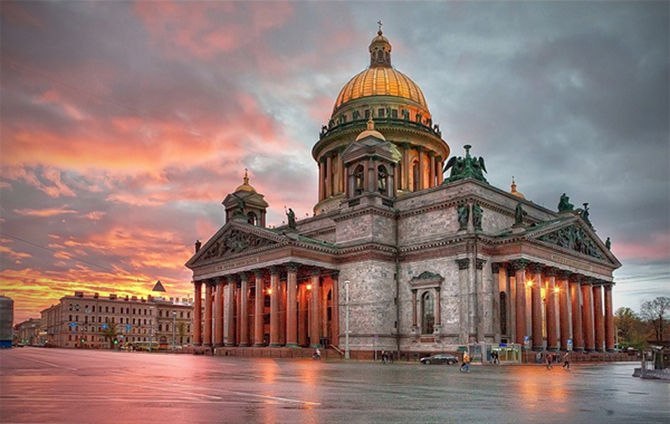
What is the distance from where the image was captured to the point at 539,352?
200 ft

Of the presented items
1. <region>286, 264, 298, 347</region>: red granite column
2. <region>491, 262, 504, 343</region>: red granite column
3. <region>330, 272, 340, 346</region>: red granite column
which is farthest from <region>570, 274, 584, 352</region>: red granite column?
<region>286, 264, 298, 347</region>: red granite column

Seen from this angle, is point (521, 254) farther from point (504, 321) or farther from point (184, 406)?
point (184, 406)

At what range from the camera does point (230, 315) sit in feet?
260

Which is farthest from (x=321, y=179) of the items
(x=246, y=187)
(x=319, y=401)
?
(x=319, y=401)

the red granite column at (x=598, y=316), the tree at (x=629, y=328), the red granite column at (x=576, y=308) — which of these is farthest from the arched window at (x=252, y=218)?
the tree at (x=629, y=328)

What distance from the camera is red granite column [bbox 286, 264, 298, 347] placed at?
6688 centimetres

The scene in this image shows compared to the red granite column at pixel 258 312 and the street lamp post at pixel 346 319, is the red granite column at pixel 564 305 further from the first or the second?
the red granite column at pixel 258 312

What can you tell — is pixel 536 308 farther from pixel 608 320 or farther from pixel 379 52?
pixel 379 52

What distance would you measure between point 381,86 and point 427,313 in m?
35.9

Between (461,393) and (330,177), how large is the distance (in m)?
67.4

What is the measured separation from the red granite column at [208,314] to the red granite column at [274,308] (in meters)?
15.0

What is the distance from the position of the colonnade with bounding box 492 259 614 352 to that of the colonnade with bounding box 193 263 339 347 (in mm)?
17234

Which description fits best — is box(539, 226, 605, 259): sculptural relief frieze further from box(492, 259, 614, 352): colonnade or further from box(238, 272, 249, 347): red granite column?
box(238, 272, 249, 347): red granite column

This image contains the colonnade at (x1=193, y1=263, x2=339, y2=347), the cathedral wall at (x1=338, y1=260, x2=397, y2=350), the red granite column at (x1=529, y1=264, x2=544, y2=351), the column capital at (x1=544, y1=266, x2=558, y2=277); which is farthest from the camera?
the colonnade at (x1=193, y1=263, x2=339, y2=347)
